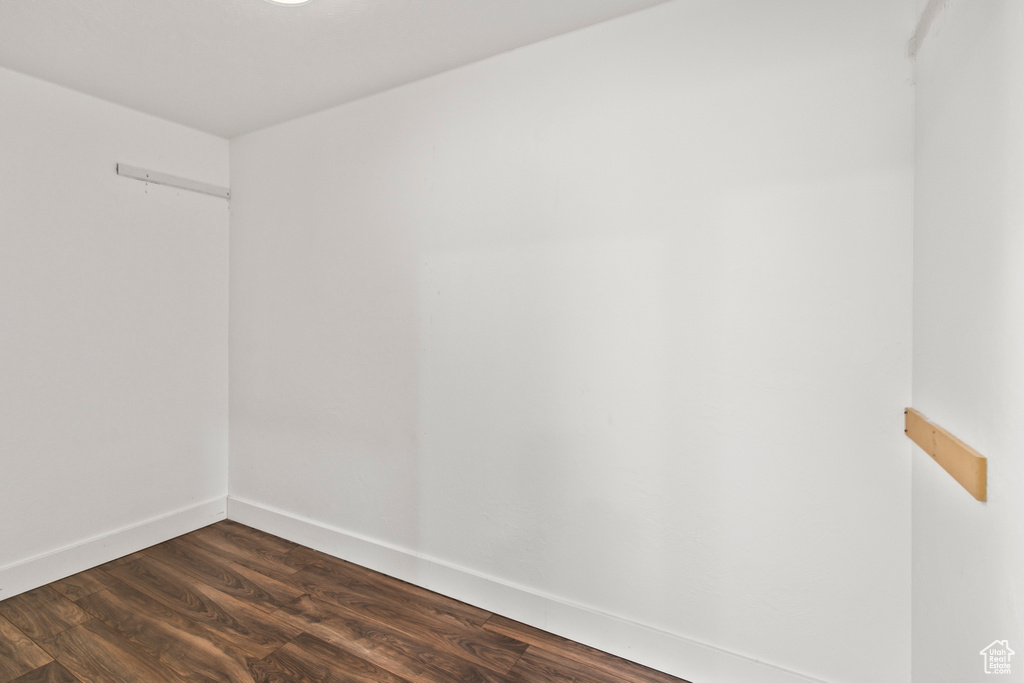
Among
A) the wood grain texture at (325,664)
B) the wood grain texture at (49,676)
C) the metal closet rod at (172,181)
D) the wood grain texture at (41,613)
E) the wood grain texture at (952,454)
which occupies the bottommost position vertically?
the wood grain texture at (325,664)

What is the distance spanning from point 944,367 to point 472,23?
1.80 m

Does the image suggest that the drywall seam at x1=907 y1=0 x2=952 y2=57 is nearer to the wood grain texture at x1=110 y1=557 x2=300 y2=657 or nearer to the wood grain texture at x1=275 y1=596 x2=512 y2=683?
the wood grain texture at x1=275 y1=596 x2=512 y2=683

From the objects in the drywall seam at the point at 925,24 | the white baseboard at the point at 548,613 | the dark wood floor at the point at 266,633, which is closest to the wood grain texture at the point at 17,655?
the dark wood floor at the point at 266,633

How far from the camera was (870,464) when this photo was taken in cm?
145

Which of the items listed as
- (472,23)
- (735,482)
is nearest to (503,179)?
(472,23)

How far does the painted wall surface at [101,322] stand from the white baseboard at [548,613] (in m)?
0.79

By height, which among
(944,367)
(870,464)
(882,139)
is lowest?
(870,464)

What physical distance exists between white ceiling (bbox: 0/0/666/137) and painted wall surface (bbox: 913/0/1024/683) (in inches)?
40.2

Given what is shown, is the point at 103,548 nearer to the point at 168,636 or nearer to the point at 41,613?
the point at 41,613

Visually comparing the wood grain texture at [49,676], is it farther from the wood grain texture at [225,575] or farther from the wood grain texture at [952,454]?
the wood grain texture at [952,454]

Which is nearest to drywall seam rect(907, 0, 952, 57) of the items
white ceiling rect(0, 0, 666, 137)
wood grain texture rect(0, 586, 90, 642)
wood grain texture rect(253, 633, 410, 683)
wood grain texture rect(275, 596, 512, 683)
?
white ceiling rect(0, 0, 666, 137)

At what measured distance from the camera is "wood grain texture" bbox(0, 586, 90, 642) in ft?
6.45

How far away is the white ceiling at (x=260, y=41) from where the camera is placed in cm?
175

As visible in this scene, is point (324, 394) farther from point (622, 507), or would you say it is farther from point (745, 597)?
point (745, 597)
